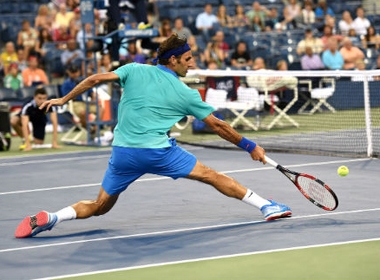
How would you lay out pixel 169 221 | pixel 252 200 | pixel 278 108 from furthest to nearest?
pixel 278 108 < pixel 169 221 < pixel 252 200

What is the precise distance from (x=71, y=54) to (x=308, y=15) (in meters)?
6.99

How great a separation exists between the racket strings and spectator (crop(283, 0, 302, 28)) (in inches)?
660

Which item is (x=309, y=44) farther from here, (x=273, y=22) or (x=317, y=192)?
(x=317, y=192)

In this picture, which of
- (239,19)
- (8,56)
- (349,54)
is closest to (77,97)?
(8,56)

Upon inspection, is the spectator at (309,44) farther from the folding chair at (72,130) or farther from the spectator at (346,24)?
the folding chair at (72,130)

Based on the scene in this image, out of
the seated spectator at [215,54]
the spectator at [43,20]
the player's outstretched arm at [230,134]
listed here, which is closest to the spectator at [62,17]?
the spectator at [43,20]

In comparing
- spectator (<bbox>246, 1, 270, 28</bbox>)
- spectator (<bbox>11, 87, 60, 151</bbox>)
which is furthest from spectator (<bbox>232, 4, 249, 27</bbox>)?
spectator (<bbox>11, 87, 60, 151</bbox>)

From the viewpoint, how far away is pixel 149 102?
8430 mm

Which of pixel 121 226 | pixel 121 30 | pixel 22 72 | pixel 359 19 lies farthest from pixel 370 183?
pixel 359 19

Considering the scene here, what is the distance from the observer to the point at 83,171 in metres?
13.6

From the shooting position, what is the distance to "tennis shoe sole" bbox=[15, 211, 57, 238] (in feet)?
27.9

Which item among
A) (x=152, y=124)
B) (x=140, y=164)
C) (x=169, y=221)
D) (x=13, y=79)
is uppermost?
(x=152, y=124)

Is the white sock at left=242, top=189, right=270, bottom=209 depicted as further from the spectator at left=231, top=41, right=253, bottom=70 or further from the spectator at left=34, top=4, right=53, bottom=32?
the spectator at left=34, top=4, right=53, bottom=32

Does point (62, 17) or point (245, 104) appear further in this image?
point (62, 17)
